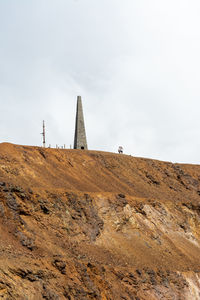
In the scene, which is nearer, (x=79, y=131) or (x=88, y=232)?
(x=88, y=232)

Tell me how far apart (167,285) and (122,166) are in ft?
61.7

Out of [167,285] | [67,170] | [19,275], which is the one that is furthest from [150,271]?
[67,170]

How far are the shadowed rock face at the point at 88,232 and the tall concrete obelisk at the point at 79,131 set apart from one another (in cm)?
593

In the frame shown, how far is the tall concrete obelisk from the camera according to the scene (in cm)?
4769

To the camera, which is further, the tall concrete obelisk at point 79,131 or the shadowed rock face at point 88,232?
the tall concrete obelisk at point 79,131

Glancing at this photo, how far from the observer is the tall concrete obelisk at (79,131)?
4769 centimetres

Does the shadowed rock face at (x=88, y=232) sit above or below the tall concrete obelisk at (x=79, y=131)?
below

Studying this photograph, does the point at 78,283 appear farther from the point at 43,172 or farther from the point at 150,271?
the point at 43,172

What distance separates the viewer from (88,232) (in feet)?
85.3

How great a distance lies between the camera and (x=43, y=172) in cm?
3152

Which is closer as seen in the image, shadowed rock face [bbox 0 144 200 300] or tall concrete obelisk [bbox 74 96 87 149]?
shadowed rock face [bbox 0 144 200 300]

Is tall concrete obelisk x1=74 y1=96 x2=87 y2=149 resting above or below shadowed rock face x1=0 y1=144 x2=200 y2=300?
above

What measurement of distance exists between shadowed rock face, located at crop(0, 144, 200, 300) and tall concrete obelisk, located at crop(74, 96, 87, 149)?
593 cm

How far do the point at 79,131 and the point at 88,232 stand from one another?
23379 millimetres
